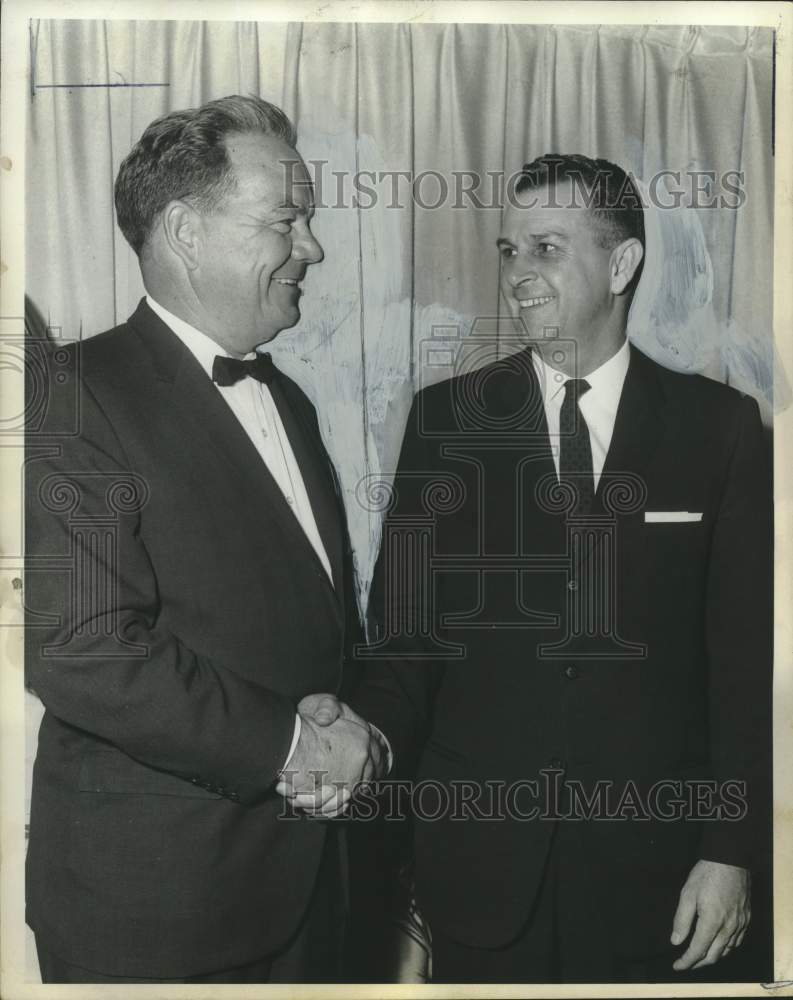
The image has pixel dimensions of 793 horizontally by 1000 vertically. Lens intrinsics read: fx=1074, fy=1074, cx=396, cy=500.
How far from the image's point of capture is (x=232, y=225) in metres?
2.07

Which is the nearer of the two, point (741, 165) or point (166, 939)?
point (166, 939)

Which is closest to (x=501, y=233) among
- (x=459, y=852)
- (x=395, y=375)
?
(x=395, y=375)

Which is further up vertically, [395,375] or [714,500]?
[395,375]

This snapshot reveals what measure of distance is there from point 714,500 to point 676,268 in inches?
18.7

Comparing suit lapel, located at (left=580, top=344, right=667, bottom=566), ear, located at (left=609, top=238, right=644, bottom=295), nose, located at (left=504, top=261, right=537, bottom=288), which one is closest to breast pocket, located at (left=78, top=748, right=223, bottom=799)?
suit lapel, located at (left=580, top=344, right=667, bottom=566)

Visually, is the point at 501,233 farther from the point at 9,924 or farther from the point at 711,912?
the point at 9,924

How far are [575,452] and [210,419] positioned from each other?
72 centimetres

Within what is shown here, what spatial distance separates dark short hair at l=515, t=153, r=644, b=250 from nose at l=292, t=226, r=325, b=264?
1.36ft

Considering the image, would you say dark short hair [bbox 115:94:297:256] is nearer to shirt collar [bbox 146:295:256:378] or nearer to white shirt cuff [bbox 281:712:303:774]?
shirt collar [bbox 146:295:256:378]

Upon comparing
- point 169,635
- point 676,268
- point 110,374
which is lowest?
point 169,635

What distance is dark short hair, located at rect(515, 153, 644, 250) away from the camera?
214 cm

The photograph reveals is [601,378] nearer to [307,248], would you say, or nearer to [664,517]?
[664,517]

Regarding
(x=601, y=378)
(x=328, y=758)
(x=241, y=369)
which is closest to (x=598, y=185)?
(x=601, y=378)

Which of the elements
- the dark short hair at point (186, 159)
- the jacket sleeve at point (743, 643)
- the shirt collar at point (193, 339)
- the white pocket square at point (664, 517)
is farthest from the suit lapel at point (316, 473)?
the jacket sleeve at point (743, 643)
